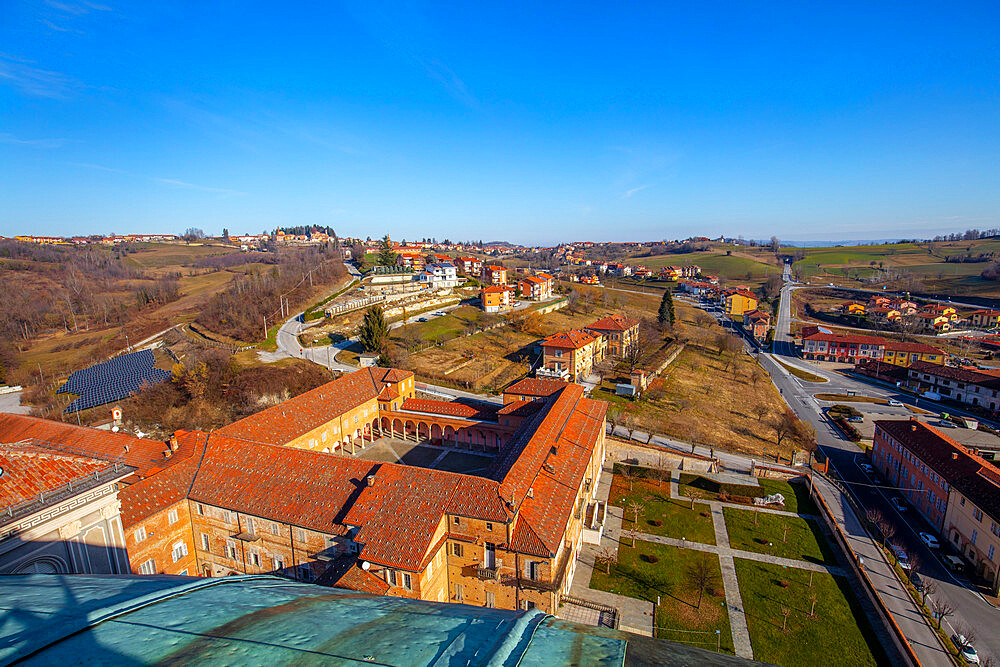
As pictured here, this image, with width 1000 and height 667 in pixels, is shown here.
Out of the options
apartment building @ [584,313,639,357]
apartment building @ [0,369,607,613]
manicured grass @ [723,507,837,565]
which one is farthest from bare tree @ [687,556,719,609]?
apartment building @ [584,313,639,357]

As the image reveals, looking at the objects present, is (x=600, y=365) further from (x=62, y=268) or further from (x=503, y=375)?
(x=62, y=268)

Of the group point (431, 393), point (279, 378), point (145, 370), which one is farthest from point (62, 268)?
point (431, 393)

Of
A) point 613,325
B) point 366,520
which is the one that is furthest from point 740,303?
point 366,520

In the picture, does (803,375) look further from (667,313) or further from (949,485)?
(949,485)

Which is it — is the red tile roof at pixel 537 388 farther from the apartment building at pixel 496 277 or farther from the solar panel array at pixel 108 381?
the apartment building at pixel 496 277

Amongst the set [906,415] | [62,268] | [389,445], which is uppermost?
[62,268]

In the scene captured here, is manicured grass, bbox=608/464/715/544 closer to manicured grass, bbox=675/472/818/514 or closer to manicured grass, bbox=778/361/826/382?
Answer: manicured grass, bbox=675/472/818/514

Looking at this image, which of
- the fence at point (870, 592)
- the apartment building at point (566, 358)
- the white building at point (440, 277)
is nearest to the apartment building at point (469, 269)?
the white building at point (440, 277)
